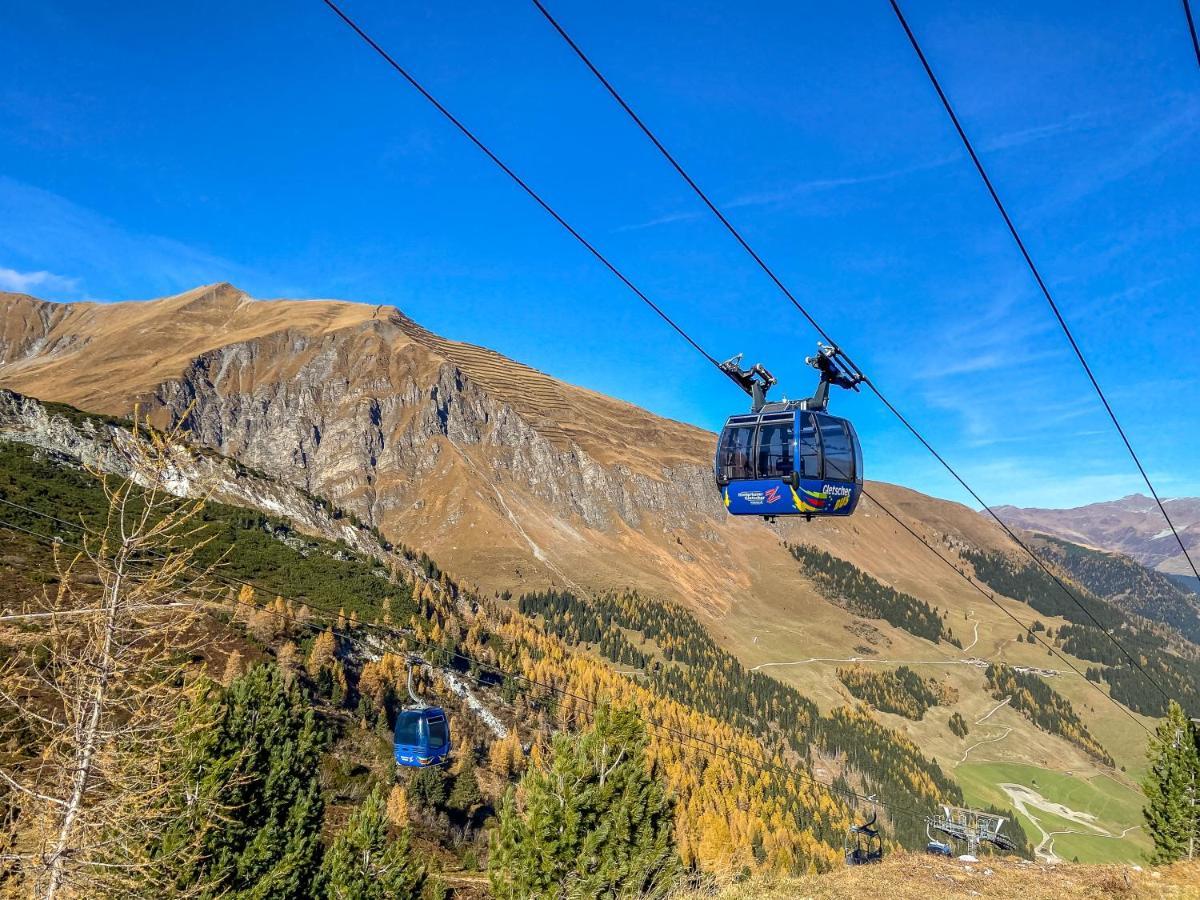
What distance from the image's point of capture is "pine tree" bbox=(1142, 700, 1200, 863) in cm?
4147

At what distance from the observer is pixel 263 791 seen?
34281mm

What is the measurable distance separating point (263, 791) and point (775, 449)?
32045 mm

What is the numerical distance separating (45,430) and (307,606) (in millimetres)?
71173

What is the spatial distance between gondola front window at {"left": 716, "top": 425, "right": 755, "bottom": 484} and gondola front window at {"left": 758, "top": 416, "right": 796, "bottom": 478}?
38cm

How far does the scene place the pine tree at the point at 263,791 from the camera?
99.9ft

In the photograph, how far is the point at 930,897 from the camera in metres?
19.6

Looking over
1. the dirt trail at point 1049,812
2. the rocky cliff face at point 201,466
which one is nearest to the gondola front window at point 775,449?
the rocky cliff face at point 201,466

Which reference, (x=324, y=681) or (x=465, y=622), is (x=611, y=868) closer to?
(x=324, y=681)

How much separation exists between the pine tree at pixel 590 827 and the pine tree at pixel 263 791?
1173cm

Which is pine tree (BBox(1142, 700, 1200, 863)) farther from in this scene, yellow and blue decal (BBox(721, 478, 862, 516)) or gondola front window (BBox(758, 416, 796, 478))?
gondola front window (BBox(758, 416, 796, 478))

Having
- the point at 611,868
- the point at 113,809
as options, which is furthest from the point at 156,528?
the point at 611,868

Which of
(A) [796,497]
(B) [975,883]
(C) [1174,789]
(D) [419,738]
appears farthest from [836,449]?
(C) [1174,789]

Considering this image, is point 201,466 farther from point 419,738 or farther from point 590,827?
point 590,827

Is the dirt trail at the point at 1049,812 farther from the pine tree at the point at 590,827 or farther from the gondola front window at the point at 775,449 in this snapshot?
the gondola front window at the point at 775,449
